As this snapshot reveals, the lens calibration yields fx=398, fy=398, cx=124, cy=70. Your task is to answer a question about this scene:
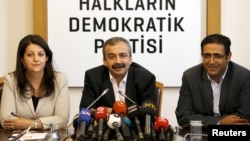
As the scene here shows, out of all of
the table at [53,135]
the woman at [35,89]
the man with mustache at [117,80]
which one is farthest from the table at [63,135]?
the man with mustache at [117,80]

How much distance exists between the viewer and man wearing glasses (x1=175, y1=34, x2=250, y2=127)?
9.23ft

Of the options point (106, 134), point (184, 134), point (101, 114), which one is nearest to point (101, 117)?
point (101, 114)

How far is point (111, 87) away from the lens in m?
2.88

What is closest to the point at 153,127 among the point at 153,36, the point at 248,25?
the point at 153,36

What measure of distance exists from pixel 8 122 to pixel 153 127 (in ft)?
3.57

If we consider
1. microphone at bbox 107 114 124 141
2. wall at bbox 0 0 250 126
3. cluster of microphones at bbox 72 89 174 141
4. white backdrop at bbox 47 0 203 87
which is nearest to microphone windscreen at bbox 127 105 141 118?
cluster of microphones at bbox 72 89 174 141

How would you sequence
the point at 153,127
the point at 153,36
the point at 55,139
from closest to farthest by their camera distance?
the point at 153,127, the point at 55,139, the point at 153,36

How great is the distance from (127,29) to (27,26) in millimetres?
993

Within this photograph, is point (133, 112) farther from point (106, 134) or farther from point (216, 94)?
point (216, 94)

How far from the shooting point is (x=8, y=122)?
8.44ft

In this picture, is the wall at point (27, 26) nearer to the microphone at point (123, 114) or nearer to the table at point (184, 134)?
the table at point (184, 134)

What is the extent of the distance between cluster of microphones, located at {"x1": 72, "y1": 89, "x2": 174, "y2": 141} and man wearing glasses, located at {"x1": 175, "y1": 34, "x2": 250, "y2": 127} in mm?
783

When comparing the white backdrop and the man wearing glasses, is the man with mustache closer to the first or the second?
the man wearing glasses

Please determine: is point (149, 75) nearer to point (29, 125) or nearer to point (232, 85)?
point (232, 85)
